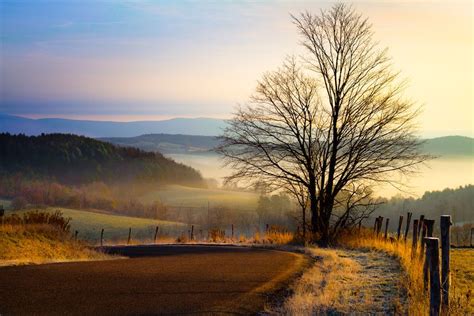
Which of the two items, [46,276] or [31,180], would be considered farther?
[31,180]

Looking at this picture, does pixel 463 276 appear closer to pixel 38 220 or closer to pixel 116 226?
pixel 38 220

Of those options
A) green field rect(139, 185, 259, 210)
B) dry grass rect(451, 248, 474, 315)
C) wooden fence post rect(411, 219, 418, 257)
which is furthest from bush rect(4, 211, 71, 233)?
green field rect(139, 185, 259, 210)

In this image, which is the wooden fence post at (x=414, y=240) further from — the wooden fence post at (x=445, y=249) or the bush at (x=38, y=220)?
the bush at (x=38, y=220)

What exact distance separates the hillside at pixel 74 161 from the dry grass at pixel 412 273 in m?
150

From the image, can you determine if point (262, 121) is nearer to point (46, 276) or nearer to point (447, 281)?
point (46, 276)

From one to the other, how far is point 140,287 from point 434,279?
6.68 m

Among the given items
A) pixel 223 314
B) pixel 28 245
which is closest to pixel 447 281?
pixel 223 314

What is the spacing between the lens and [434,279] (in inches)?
435

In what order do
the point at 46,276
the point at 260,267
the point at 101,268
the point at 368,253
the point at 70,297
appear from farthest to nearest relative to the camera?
the point at 368,253 < the point at 260,267 < the point at 101,268 < the point at 46,276 < the point at 70,297

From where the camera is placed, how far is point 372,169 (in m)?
33.7

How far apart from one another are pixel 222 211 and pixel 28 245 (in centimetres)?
11461

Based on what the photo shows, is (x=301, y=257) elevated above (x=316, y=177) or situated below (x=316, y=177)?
below

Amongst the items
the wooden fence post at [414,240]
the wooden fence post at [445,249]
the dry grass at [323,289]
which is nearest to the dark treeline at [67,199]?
the wooden fence post at [414,240]

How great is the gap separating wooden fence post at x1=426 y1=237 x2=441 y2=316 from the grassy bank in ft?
42.6
